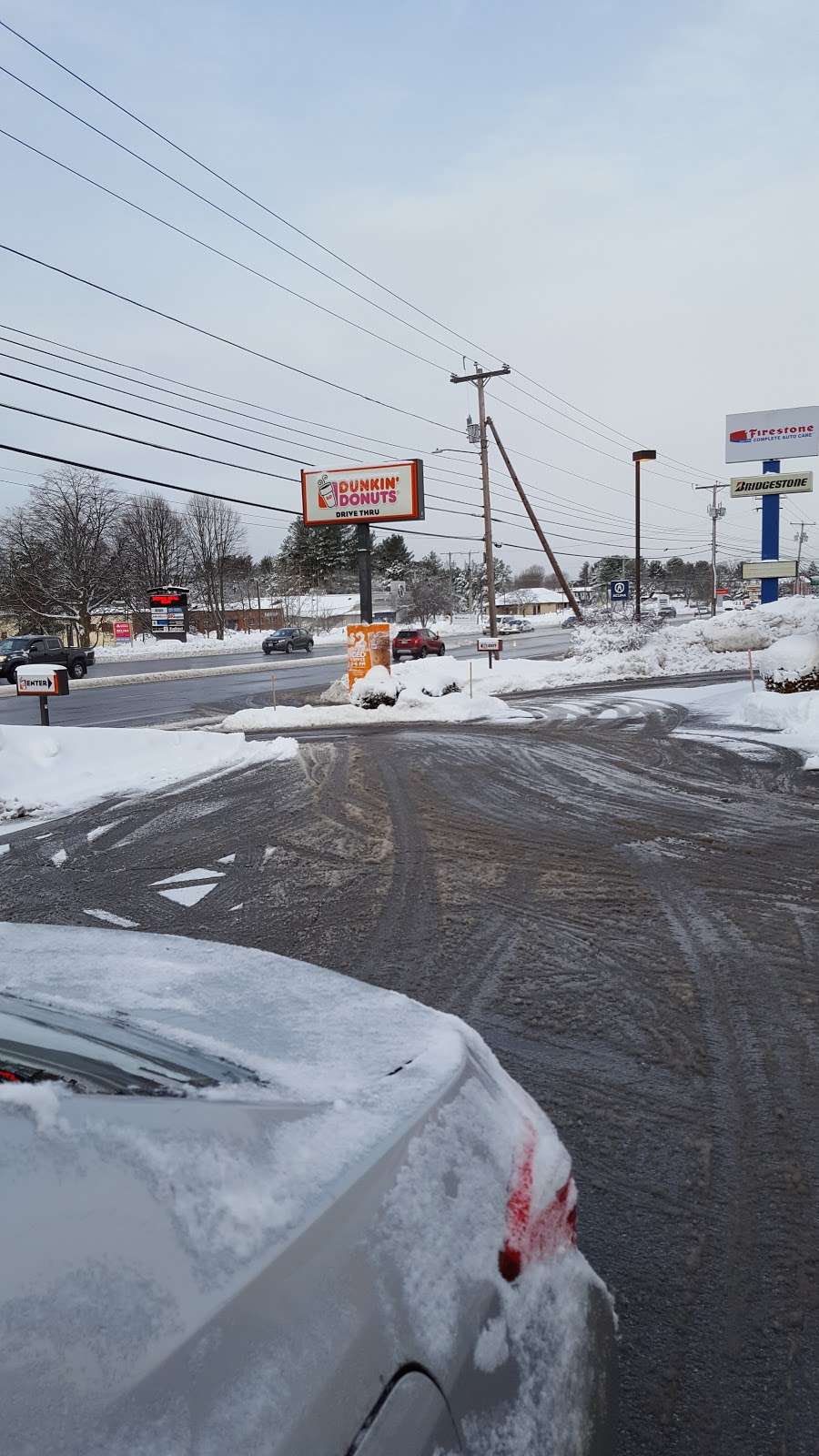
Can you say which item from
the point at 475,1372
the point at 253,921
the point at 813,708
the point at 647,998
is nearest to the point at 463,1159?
the point at 475,1372

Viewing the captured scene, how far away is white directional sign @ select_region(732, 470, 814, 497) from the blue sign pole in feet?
0.91

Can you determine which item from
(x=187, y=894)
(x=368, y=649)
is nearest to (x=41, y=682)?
(x=187, y=894)

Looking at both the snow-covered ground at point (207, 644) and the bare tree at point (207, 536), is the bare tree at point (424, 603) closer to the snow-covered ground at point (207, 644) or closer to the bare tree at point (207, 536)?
the snow-covered ground at point (207, 644)

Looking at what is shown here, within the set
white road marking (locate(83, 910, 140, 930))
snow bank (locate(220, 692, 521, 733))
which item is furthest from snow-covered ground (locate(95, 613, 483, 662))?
white road marking (locate(83, 910, 140, 930))

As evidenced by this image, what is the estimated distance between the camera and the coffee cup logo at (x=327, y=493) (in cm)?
2742

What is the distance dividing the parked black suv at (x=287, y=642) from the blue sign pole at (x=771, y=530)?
2963 cm

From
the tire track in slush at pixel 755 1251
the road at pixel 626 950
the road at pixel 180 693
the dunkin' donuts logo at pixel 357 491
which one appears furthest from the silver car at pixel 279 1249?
the dunkin' donuts logo at pixel 357 491

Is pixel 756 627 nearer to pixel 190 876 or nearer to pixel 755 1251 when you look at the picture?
pixel 190 876

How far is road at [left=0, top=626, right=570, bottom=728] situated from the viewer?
73.3ft

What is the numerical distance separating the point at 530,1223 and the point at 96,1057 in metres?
0.92

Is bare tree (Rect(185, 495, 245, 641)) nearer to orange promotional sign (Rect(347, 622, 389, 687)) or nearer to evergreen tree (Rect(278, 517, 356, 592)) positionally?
evergreen tree (Rect(278, 517, 356, 592))

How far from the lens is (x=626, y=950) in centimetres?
541

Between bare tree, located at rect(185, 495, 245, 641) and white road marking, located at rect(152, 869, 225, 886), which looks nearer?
white road marking, located at rect(152, 869, 225, 886)

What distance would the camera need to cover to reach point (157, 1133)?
1.43 m
